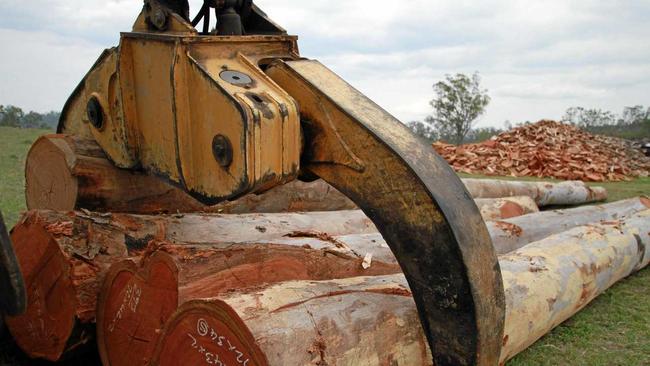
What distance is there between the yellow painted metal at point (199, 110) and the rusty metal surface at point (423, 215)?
0.19m

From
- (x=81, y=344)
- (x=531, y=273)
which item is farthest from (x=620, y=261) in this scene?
(x=81, y=344)

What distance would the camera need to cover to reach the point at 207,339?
8.02 ft

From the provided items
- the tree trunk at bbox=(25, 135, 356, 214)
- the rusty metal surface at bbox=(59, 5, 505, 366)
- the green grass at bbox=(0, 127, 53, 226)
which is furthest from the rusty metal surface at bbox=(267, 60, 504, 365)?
the green grass at bbox=(0, 127, 53, 226)

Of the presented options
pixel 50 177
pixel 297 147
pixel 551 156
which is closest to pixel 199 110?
pixel 297 147

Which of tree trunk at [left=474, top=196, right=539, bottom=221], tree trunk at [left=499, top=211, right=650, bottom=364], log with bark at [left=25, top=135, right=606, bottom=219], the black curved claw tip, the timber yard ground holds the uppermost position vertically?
log with bark at [left=25, top=135, right=606, bottom=219]

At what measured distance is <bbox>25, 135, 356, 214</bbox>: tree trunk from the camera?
392cm

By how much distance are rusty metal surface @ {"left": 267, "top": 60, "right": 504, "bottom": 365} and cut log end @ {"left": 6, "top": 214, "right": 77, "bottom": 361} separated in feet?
4.83

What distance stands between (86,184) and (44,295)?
0.83 meters

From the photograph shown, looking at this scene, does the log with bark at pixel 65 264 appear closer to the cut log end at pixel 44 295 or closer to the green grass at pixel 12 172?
the cut log end at pixel 44 295

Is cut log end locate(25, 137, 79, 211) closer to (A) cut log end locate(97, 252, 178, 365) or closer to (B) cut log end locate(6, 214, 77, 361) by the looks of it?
(B) cut log end locate(6, 214, 77, 361)

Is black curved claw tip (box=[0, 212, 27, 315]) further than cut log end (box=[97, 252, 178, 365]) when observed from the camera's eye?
No

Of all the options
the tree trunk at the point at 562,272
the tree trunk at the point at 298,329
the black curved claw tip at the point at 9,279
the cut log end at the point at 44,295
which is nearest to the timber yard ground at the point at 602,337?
the tree trunk at the point at 562,272

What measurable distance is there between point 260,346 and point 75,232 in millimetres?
1531

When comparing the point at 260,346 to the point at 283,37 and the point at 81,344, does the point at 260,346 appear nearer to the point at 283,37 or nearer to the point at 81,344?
the point at 81,344
